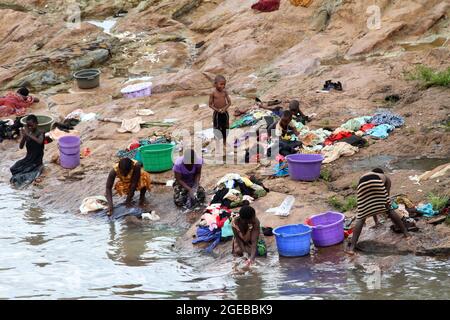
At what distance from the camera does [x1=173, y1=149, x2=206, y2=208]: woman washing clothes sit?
11.7m

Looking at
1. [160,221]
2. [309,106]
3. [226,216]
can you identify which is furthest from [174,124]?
[226,216]

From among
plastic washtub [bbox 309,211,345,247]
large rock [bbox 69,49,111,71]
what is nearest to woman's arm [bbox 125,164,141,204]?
plastic washtub [bbox 309,211,345,247]

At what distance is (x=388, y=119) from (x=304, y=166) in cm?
281

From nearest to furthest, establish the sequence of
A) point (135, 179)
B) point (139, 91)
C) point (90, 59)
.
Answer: point (135, 179), point (139, 91), point (90, 59)

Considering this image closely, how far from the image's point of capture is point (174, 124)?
15547 millimetres

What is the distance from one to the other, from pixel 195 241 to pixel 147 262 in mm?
712

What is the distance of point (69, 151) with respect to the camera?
46.8 feet

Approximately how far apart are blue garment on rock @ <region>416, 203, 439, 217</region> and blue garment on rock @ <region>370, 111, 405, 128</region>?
3.77 m

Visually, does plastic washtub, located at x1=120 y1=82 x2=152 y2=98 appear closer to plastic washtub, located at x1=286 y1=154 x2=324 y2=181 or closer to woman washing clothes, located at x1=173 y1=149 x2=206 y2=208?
woman washing clothes, located at x1=173 y1=149 x2=206 y2=208

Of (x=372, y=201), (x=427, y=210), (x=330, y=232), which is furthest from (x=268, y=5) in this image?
(x=372, y=201)

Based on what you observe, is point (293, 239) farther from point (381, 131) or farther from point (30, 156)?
point (30, 156)

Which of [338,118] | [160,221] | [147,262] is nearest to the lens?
[147,262]

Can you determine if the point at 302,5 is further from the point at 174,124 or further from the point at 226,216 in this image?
the point at 226,216

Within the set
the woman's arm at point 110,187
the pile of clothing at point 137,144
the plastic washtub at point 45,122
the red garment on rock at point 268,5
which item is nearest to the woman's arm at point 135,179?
the woman's arm at point 110,187
